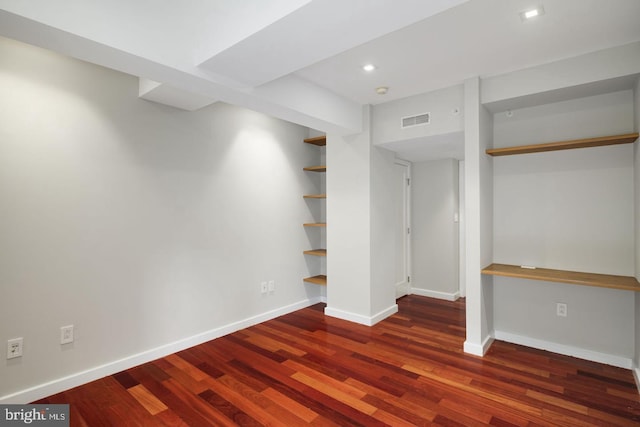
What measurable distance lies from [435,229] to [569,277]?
230 centimetres

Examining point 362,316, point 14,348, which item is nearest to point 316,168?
point 362,316

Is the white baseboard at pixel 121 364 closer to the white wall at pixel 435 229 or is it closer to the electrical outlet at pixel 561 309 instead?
the white wall at pixel 435 229

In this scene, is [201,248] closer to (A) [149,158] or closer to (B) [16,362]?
(A) [149,158]

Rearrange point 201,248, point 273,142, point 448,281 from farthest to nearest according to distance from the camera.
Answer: point 448,281, point 273,142, point 201,248

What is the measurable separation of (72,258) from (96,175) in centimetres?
67

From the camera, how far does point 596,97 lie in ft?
9.65

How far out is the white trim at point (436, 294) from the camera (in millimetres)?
4925

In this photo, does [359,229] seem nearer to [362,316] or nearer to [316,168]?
[362,316]

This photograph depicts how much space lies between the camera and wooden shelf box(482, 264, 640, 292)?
2.55 meters

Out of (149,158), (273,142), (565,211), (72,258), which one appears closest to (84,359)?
(72,258)

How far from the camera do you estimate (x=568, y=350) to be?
308 centimetres

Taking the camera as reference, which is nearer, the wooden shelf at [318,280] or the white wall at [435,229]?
the wooden shelf at [318,280]

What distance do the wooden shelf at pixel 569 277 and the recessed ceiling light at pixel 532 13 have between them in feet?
6.56
